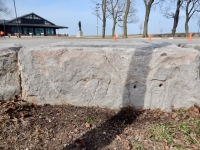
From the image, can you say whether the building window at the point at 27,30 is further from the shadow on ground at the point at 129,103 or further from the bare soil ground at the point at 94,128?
the shadow on ground at the point at 129,103

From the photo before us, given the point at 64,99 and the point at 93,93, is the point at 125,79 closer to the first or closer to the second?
the point at 93,93

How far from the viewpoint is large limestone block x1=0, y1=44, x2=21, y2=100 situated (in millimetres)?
2801

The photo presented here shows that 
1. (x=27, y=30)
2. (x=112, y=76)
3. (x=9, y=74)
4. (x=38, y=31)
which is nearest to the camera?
(x=112, y=76)

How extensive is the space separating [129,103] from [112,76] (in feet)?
1.43

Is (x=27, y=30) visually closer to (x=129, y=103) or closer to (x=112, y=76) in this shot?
(x=112, y=76)

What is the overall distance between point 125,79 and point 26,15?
61.2 m

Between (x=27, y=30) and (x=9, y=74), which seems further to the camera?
(x=27, y=30)

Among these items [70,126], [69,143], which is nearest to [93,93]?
[70,126]

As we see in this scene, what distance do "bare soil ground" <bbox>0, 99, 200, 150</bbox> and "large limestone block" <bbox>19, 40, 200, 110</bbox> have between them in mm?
140

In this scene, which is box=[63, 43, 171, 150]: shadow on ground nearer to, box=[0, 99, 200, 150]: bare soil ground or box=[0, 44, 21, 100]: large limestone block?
box=[0, 99, 200, 150]: bare soil ground

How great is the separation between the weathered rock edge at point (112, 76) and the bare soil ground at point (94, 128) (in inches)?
5.2

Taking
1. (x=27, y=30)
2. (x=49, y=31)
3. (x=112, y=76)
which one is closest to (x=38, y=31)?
(x=27, y=30)

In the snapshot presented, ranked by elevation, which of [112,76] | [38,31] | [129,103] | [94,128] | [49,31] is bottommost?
[94,128]

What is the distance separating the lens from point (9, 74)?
113 inches
